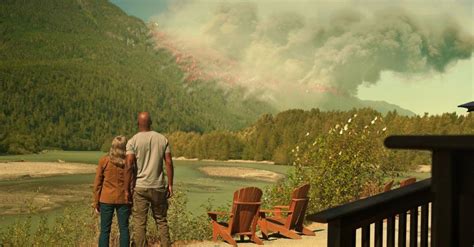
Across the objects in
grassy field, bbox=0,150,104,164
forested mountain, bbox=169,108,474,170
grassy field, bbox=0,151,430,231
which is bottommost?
grassy field, bbox=0,151,430,231

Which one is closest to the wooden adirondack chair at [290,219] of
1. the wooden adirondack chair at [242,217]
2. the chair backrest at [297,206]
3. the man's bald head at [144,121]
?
the chair backrest at [297,206]

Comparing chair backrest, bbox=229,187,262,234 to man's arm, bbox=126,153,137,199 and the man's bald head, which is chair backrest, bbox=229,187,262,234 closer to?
man's arm, bbox=126,153,137,199

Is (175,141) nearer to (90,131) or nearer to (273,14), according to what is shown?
(90,131)

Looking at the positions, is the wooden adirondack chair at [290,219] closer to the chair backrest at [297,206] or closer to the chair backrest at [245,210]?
the chair backrest at [297,206]

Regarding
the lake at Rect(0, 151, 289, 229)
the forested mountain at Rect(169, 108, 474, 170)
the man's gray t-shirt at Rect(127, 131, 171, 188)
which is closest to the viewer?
the man's gray t-shirt at Rect(127, 131, 171, 188)

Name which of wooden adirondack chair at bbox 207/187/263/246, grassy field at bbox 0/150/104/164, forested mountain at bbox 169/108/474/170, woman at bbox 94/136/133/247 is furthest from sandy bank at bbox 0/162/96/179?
woman at bbox 94/136/133/247

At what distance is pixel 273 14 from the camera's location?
94875 mm

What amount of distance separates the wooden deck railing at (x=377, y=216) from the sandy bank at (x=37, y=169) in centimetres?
5039

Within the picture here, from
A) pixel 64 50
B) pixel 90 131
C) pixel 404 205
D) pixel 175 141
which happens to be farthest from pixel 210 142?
pixel 404 205

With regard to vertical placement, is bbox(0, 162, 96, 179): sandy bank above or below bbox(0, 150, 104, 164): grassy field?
below

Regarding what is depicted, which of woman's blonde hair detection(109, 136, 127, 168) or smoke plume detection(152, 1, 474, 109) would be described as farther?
smoke plume detection(152, 1, 474, 109)

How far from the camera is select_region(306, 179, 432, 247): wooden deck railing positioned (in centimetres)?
229

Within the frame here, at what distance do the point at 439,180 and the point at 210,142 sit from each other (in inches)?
1931

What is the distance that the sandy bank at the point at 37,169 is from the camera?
168 ft
